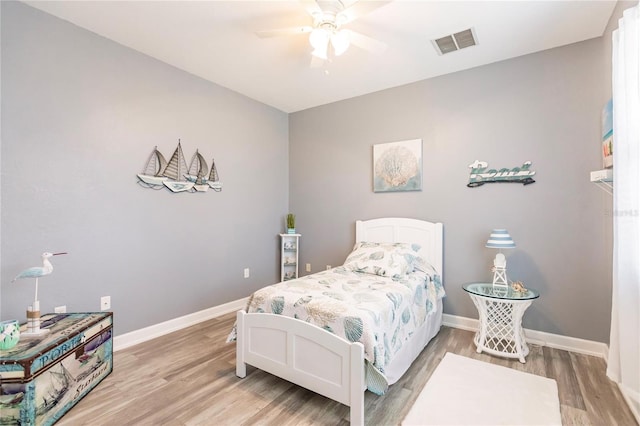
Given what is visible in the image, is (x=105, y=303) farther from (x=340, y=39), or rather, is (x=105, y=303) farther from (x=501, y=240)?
(x=501, y=240)

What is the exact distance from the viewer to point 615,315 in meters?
1.80

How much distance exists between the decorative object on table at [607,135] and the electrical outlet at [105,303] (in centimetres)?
420

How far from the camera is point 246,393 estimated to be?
2072 mm

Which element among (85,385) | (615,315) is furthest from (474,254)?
(85,385)

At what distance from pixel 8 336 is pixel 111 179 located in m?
1.39

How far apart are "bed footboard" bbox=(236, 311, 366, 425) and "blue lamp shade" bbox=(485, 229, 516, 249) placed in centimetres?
176

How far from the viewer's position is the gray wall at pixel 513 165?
267 centimetres

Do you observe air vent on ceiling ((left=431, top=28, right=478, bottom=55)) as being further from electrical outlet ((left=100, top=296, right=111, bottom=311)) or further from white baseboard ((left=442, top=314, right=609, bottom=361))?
electrical outlet ((left=100, top=296, right=111, bottom=311))

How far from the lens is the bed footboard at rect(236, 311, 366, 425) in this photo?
1.73 meters

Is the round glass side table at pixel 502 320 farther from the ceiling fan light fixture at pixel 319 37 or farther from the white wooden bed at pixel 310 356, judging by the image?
the ceiling fan light fixture at pixel 319 37

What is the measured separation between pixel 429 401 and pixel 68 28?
386 cm

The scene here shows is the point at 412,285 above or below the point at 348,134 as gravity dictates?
below

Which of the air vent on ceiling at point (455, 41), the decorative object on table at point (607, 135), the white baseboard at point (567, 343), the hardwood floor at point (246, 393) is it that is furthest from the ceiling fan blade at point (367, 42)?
the white baseboard at point (567, 343)

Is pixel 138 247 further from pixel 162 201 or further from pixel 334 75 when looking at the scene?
pixel 334 75
